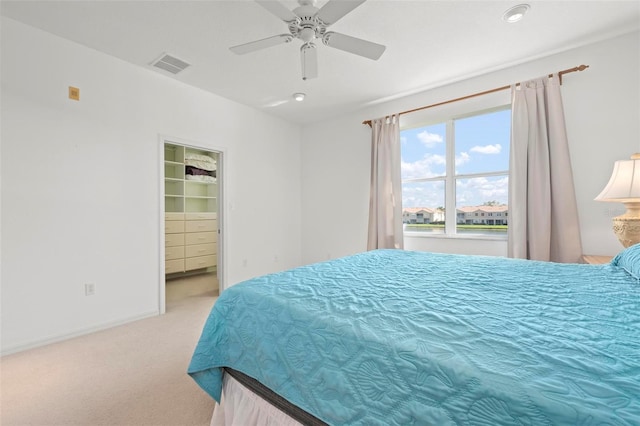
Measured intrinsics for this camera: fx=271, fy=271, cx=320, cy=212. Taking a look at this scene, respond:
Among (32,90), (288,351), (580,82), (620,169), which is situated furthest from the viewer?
(580,82)

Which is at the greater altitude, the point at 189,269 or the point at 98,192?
the point at 98,192

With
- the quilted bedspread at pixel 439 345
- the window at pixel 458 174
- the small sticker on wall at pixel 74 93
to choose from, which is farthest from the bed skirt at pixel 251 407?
the window at pixel 458 174

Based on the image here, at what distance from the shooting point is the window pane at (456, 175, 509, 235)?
3139 millimetres

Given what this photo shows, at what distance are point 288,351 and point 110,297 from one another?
2585mm

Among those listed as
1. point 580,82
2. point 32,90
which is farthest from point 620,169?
point 32,90

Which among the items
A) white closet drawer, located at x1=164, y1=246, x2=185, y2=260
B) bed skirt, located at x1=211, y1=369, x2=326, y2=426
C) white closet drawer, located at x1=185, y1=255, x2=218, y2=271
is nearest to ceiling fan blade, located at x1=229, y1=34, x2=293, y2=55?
bed skirt, located at x1=211, y1=369, x2=326, y2=426

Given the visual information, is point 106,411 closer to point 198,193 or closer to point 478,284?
point 478,284

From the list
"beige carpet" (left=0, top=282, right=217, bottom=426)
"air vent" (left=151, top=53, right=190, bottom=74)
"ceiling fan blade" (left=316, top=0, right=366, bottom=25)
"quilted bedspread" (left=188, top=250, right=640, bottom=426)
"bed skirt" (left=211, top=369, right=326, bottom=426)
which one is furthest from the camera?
"air vent" (left=151, top=53, right=190, bottom=74)

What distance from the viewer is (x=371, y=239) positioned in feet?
12.3

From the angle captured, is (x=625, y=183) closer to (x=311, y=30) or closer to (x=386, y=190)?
(x=386, y=190)

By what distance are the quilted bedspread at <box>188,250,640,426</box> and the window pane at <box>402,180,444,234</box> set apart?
2083 millimetres

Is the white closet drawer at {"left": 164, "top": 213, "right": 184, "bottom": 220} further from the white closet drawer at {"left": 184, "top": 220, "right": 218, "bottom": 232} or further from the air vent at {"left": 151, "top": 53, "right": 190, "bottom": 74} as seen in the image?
the air vent at {"left": 151, "top": 53, "right": 190, "bottom": 74}

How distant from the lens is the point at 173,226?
4449mm

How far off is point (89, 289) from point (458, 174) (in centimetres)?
418
